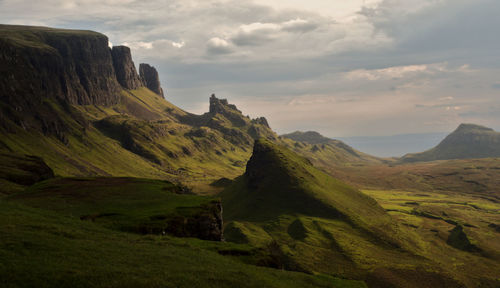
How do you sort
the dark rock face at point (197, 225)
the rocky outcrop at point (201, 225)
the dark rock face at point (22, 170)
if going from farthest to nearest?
the dark rock face at point (22, 170)
the rocky outcrop at point (201, 225)
the dark rock face at point (197, 225)

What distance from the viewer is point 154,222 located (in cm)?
6706

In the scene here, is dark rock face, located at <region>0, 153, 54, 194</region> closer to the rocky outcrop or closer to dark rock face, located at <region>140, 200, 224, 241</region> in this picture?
dark rock face, located at <region>140, 200, 224, 241</region>

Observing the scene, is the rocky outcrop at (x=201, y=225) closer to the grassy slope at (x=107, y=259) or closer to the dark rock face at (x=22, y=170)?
the grassy slope at (x=107, y=259)

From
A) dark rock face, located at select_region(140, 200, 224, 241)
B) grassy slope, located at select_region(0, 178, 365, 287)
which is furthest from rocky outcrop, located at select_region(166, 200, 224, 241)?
grassy slope, located at select_region(0, 178, 365, 287)

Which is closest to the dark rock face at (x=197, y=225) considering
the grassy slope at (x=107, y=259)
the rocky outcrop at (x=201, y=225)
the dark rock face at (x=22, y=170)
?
the rocky outcrop at (x=201, y=225)

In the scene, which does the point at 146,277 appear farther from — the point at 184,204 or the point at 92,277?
the point at 184,204

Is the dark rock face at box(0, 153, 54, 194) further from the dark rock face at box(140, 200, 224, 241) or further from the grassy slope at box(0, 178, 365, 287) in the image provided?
the grassy slope at box(0, 178, 365, 287)

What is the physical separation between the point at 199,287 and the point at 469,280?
17125cm

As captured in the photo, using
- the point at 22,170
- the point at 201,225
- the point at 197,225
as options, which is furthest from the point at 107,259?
the point at 22,170

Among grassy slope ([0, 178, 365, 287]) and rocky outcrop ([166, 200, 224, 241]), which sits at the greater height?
grassy slope ([0, 178, 365, 287])

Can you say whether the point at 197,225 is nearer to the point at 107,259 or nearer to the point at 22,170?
the point at 107,259

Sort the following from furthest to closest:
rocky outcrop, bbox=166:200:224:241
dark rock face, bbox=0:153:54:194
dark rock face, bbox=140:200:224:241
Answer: dark rock face, bbox=0:153:54:194 → rocky outcrop, bbox=166:200:224:241 → dark rock face, bbox=140:200:224:241

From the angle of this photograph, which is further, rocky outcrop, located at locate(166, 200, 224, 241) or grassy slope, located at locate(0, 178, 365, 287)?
rocky outcrop, located at locate(166, 200, 224, 241)

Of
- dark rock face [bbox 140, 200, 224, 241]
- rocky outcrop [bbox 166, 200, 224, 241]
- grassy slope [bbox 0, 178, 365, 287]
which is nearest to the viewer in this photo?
grassy slope [bbox 0, 178, 365, 287]
